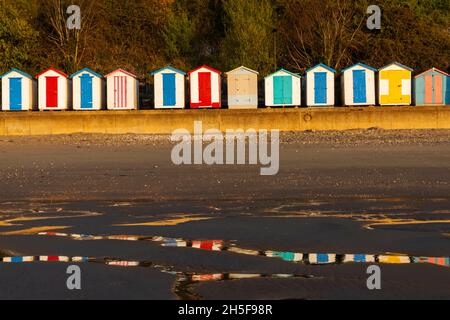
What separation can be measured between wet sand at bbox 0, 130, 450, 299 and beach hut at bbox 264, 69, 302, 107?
1236cm

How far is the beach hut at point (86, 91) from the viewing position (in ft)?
109

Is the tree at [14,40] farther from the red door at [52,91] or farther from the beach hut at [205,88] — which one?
the beach hut at [205,88]

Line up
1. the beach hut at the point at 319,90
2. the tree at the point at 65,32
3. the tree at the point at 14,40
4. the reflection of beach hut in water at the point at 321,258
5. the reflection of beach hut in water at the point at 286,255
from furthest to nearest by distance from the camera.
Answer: the tree at the point at 65,32
the tree at the point at 14,40
the beach hut at the point at 319,90
the reflection of beach hut in water at the point at 286,255
the reflection of beach hut in water at the point at 321,258

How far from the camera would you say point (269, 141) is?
24.1m

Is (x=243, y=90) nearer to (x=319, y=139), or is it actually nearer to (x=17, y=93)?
(x=17, y=93)

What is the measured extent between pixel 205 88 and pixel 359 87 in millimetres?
5274

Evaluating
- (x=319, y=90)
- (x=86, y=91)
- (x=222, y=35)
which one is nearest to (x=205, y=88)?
(x=319, y=90)

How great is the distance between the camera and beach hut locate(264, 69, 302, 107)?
3303cm

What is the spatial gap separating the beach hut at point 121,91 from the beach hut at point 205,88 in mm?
2091

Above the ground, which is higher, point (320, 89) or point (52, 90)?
point (52, 90)

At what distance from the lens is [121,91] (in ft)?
110

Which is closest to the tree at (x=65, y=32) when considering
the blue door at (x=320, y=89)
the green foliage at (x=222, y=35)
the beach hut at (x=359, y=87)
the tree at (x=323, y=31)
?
the green foliage at (x=222, y=35)

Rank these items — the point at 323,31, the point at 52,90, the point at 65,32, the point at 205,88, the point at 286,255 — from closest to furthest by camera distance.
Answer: the point at 286,255, the point at 205,88, the point at 52,90, the point at 323,31, the point at 65,32
